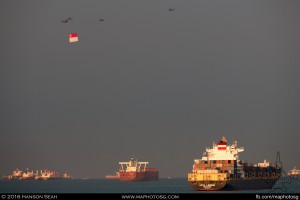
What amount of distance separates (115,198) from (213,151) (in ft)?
300

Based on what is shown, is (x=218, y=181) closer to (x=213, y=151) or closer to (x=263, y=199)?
(x=213, y=151)

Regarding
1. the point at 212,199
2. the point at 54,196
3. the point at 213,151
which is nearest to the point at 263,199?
the point at 212,199

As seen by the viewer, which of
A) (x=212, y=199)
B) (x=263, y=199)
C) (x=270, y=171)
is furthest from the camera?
(x=270, y=171)

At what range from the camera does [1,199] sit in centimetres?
7700

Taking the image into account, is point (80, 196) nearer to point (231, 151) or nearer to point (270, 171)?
point (231, 151)

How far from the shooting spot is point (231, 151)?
166875 mm

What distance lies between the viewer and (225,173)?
156750 millimetres

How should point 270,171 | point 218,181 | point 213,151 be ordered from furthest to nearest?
point 270,171
point 213,151
point 218,181

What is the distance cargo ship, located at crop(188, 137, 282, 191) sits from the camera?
15525 cm

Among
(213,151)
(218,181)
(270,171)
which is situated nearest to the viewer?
(218,181)

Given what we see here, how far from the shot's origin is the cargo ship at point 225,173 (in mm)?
155250

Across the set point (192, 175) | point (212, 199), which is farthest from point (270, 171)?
point (212, 199)

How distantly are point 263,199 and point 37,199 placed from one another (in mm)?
20677

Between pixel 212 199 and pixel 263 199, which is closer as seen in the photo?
pixel 263 199
